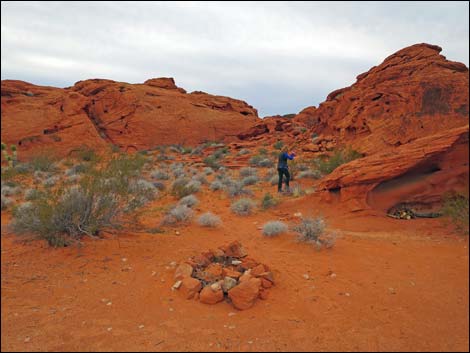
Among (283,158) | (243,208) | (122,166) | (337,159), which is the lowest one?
(243,208)

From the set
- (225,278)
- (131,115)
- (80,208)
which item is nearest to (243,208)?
(80,208)

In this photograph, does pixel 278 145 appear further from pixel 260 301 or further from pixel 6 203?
pixel 260 301

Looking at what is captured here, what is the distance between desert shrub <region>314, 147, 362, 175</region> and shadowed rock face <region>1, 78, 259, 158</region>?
53.4ft

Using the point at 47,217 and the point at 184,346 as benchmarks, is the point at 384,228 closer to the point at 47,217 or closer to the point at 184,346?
the point at 184,346

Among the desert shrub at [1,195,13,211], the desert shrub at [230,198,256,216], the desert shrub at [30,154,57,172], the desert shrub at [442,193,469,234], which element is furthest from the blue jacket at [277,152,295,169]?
the desert shrub at [1,195,13,211]

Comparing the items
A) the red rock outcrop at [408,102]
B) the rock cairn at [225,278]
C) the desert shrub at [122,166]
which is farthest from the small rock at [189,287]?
the red rock outcrop at [408,102]

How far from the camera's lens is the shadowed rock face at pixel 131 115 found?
2214 cm

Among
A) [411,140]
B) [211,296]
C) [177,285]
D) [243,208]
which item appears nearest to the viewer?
[211,296]

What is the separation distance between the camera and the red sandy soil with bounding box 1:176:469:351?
279 centimetres

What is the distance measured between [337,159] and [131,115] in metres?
21.1

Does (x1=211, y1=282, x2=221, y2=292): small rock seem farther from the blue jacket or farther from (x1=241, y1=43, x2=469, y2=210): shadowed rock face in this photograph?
the blue jacket

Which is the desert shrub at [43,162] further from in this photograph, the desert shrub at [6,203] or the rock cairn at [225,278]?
the rock cairn at [225,278]

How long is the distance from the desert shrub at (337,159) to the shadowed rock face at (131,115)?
16285 mm

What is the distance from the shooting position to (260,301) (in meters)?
3.68
